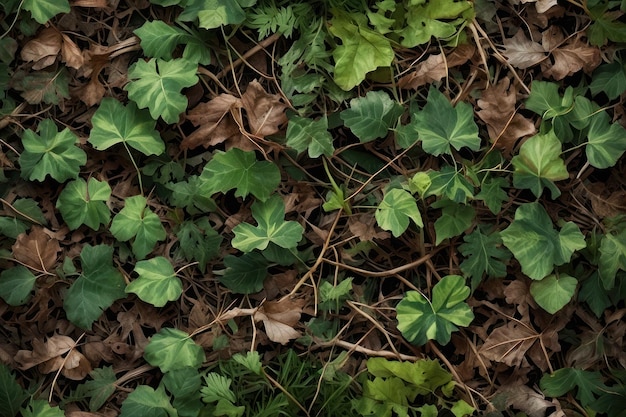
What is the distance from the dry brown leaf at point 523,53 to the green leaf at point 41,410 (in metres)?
1.06

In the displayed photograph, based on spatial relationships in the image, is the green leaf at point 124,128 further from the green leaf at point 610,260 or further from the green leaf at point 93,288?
the green leaf at point 610,260

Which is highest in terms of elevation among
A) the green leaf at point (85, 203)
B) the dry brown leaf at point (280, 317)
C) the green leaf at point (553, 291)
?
the green leaf at point (85, 203)

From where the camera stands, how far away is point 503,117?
147 cm

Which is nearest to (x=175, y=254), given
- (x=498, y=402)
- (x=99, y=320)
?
(x=99, y=320)

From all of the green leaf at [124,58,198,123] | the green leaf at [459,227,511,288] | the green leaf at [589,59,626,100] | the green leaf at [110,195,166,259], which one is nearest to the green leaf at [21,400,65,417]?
the green leaf at [110,195,166,259]

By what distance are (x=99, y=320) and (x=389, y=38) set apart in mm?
766

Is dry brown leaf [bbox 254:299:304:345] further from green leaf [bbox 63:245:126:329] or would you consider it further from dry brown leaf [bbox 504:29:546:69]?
dry brown leaf [bbox 504:29:546:69]

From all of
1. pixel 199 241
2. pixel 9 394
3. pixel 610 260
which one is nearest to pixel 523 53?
pixel 610 260

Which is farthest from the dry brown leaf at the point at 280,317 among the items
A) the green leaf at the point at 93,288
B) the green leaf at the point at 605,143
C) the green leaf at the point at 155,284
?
the green leaf at the point at 605,143

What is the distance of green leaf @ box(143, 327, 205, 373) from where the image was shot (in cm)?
143

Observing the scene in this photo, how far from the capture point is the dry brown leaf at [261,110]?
1.46m

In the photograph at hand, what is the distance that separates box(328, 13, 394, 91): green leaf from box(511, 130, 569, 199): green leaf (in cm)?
30

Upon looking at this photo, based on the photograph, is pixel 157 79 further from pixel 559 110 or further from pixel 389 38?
pixel 559 110

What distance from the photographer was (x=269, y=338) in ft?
4.78
